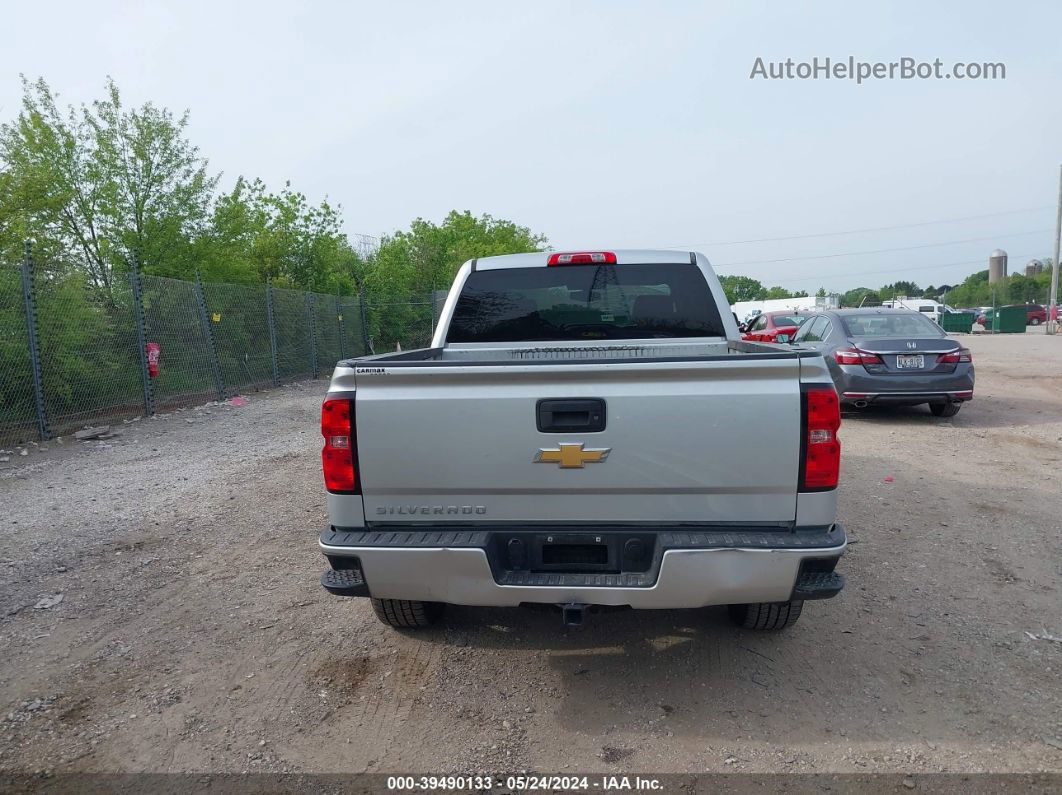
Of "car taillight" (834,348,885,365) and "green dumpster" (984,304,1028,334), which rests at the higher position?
"car taillight" (834,348,885,365)

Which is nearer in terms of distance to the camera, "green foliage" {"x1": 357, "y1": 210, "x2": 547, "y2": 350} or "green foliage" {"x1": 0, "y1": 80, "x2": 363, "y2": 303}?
"green foliage" {"x1": 0, "y1": 80, "x2": 363, "y2": 303}

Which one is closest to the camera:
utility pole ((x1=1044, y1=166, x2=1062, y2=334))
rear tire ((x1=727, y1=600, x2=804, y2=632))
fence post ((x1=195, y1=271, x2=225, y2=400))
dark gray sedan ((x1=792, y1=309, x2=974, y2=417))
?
rear tire ((x1=727, y1=600, x2=804, y2=632))

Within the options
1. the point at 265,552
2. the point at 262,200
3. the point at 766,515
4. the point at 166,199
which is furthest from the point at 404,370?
the point at 262,200

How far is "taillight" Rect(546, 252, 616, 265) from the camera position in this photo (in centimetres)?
461

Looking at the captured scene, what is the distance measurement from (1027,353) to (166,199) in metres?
23.4

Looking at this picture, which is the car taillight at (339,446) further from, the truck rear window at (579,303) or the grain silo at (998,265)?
the grain silo at (998,265)

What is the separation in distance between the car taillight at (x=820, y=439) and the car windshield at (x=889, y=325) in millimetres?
7913

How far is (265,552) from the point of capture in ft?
17.3

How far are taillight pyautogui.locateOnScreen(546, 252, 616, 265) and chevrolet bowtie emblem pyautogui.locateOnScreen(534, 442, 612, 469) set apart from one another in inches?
77.2

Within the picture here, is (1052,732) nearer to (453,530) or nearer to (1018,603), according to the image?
(1018,603)

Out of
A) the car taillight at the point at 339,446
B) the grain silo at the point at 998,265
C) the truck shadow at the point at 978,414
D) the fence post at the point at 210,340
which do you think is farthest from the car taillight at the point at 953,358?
the grain silo at the point at 998,265

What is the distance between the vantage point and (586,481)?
2982mm

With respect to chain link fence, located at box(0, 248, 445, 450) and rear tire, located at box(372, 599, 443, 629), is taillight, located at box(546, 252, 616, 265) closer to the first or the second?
rear tire, located at box(372, 599, 443, 629)

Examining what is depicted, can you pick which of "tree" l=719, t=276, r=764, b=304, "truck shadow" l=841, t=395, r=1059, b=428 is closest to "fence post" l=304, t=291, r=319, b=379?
"truck shadow" l=841, t=395, r=1059, b=428
